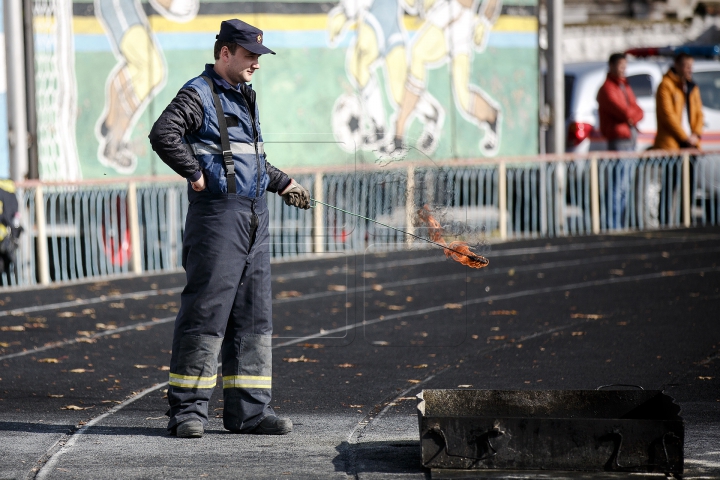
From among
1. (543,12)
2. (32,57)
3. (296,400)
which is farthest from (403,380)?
(543,12)

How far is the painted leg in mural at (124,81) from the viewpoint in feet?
55.2

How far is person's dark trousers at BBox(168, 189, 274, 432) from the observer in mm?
6676

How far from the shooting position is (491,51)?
1980cm

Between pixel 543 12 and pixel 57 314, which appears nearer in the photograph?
pixel 57 314

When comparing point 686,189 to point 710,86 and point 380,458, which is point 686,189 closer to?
point 710,86

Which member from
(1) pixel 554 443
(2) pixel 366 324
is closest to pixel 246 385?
(1) pixel 554 443

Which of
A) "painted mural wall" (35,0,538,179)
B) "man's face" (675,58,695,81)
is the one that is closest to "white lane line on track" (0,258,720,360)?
"painted mural wall" (35,0,538,179)

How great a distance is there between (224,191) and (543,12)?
50.9 ft

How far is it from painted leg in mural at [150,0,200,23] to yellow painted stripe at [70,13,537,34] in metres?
0.07

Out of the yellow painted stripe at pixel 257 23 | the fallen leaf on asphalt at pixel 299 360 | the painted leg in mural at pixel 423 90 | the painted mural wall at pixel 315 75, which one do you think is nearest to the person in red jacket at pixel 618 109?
the painted mural wall at pixel 315 75

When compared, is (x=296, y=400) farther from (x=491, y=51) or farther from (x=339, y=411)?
(x=491, y=51)

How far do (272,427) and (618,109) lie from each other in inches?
463

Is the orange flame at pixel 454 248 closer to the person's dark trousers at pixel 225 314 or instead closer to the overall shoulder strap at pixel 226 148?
the person's dark trousers at pixel 225 314

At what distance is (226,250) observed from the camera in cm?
668
